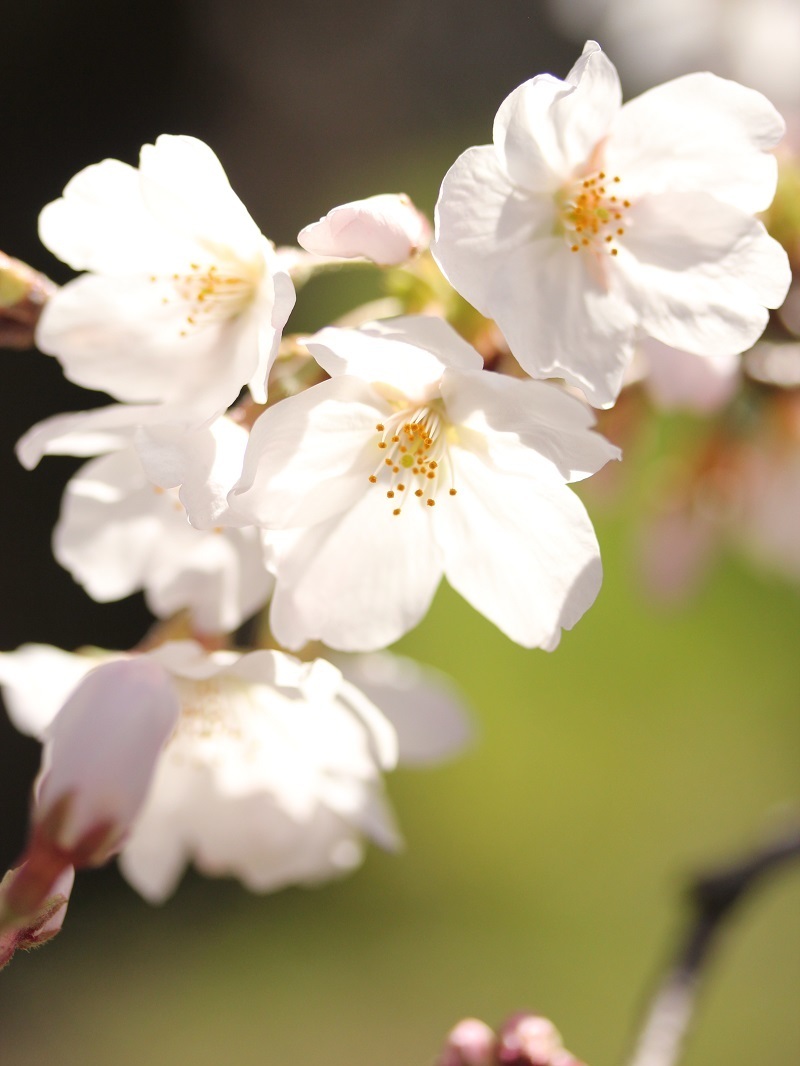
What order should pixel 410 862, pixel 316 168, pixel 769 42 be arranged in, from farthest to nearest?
pixel 316 168, pixel 410 862, pixel 769 42

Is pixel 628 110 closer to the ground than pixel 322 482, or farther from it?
farther from it

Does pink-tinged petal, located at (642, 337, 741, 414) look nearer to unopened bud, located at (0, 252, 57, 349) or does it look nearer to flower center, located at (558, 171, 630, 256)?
flower center, located at (558, 171, 630, 256)

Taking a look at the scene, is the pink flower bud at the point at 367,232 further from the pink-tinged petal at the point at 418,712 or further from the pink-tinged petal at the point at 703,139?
the pink-tinged petal at the point at 418,712

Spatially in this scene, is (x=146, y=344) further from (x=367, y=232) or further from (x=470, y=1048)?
(x=470, y=1048)

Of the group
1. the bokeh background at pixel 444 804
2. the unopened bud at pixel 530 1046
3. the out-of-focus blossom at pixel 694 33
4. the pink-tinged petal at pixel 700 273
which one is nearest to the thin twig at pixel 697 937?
the unopened bud at pixel 530 1046

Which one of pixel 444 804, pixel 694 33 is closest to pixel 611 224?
pixel 694 33

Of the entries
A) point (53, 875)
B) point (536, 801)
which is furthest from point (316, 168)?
point (53, 875)

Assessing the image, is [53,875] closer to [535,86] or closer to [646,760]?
[535,86]

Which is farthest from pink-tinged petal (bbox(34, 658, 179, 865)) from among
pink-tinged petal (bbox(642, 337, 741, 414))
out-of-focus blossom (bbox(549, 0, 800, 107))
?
out-of-focus blossom (bbox(549, 0, 800, 107))
